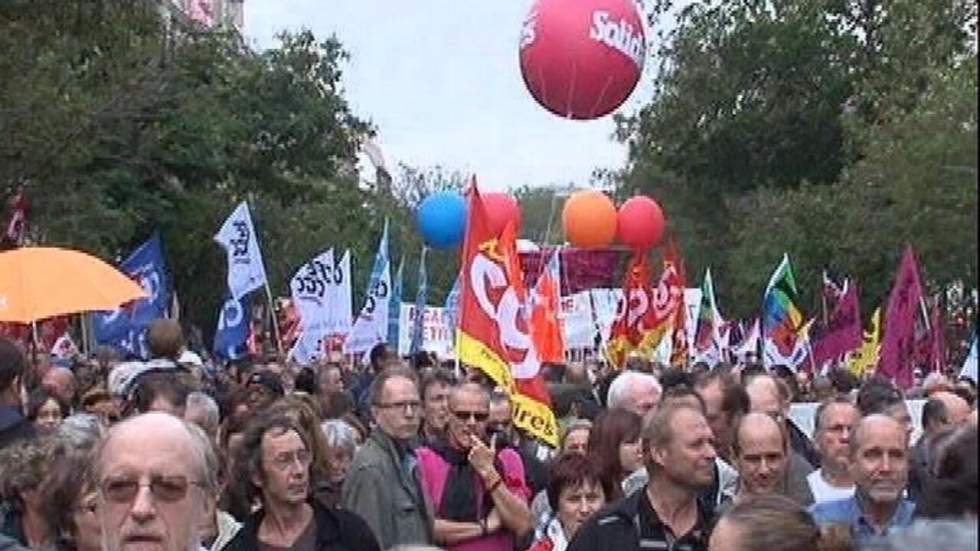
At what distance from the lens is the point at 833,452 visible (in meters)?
7.98

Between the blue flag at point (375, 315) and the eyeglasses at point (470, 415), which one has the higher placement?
the blue flag at point (375, 315)

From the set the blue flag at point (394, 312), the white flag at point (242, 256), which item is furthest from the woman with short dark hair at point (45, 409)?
the blue flag at point (394, 312)

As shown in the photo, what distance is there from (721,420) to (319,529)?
3306 millimetres

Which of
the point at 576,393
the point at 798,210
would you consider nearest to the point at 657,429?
the point at 576,393

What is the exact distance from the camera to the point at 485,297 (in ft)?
35.7

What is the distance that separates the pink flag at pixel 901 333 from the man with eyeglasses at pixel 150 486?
555 inches

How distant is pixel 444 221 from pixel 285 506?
23320mm

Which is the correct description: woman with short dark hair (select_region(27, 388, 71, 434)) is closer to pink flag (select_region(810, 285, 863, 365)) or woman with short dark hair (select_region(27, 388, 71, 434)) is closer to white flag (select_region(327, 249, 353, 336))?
white flag (select_region(327, 249, 353, 336))

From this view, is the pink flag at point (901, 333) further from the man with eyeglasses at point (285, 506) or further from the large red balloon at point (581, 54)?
the man with eyeglasses at point (285, 506)

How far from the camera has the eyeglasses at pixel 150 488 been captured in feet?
13.7

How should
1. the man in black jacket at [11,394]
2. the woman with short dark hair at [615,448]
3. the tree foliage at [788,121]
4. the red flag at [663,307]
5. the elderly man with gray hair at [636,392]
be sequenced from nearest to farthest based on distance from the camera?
1. the man in black jacket at [11,394]
2. the woman with short dark hair at [615,448]
3. the elderly man with gray hair at [636,392]
4. the red flag at [663,307]
5. the tree foliage at [788,121]

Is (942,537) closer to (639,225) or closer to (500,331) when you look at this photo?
(500,331)

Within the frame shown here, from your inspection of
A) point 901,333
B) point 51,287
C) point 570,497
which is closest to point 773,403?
point 570,497

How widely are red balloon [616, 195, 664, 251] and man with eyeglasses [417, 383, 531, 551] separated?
23.9m
